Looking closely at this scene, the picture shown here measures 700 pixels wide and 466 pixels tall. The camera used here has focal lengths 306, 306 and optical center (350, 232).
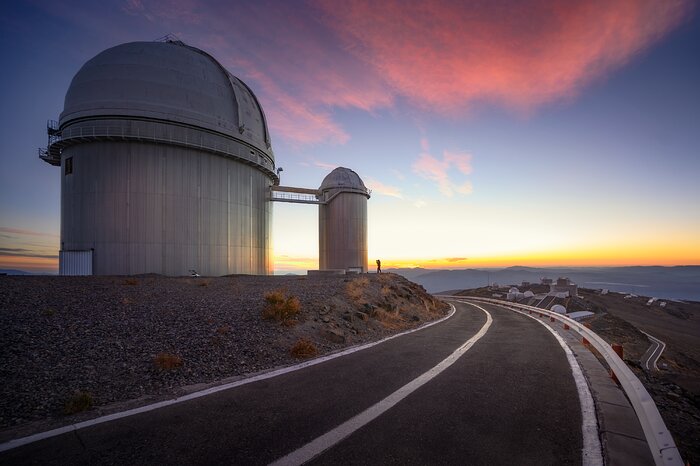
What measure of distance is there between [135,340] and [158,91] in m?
21.1

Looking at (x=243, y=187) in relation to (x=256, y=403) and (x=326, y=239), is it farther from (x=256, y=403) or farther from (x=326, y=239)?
(x=256, y=403)

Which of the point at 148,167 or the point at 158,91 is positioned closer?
A: the point at 148,167

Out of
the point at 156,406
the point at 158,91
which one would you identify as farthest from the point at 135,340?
the point at 158,91

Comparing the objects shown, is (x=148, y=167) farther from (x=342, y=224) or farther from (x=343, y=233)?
(x=343, y=233)

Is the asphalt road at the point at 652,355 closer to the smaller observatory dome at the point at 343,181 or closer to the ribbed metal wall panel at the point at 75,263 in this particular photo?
the smaller observatory dome at the point at 343,181

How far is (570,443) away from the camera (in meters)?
3.57

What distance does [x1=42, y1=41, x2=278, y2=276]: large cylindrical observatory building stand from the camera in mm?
20047

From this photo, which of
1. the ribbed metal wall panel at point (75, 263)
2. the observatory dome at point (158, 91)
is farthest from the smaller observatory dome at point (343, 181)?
the ribbed metal wall panel at point (75, 263)

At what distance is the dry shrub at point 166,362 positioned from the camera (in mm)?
5730

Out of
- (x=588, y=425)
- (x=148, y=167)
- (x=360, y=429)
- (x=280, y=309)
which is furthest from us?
(x=148, y=167)

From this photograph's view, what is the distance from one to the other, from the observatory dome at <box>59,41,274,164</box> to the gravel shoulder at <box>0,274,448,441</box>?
1448 centimetres


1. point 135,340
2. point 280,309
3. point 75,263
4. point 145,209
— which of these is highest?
point 145,209

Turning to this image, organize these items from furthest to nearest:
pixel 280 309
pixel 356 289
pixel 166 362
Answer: pixel 356 289, pixel 280 309, pixel 166 362

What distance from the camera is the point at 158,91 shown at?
2148cm
